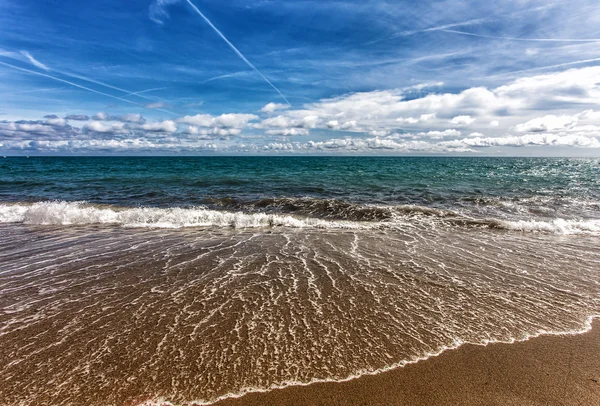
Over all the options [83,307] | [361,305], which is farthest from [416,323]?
[83,307]

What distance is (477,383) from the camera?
142 inches

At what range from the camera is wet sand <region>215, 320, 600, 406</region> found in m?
3.34

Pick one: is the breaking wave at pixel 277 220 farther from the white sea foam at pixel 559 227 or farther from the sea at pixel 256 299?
the sea at pixel 256 299

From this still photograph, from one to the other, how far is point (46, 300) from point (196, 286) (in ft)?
9.13

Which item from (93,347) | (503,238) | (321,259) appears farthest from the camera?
(503,238)

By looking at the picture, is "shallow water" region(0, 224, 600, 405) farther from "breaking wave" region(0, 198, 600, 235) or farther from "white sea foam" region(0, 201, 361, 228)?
"white sea foam" region(0, 201, 361, 228)

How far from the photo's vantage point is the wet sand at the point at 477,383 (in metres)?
3.34

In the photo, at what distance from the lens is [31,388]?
3.39 m

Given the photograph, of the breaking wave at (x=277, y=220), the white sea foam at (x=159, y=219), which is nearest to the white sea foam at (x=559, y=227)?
the breaking wave at (x=277, y=220)

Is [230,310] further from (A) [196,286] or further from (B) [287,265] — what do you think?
(B) [287,265]

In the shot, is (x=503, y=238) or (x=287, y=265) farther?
(x=503, y=238)

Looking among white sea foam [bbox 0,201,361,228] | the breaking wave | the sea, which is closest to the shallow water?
the sea

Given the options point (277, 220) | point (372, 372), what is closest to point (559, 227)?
point (277, 220)

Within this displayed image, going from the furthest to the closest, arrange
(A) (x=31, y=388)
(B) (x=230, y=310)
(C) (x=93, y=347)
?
(B) (x=230, y=310) < (C) (x=93, y=347) < (A) (x=31, y=388)
